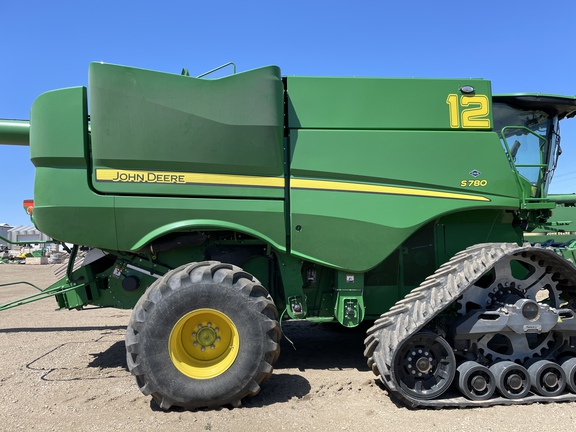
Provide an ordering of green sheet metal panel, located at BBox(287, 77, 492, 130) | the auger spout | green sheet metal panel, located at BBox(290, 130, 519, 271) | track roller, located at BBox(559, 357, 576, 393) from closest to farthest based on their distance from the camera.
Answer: track roller, located at BBox(559, 357, 576, 393), green sheet metal panel, located at BBox(290, 130, 519, 271), green sheet metal panel, located at BBox(287, 77, 492, 130), the auger spout

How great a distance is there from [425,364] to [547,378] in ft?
3.77

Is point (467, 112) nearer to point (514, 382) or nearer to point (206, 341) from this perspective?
point (514, 382)

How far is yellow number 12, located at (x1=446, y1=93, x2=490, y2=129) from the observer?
4441 millimetres

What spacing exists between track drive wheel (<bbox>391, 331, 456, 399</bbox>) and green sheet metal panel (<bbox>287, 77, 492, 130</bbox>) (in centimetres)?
222

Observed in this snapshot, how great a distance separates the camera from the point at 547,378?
3.74 m

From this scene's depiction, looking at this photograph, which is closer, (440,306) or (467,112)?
(440,306)

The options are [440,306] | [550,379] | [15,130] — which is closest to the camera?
[440,306]

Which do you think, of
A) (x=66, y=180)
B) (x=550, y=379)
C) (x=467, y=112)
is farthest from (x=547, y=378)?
(x=66, y=180)

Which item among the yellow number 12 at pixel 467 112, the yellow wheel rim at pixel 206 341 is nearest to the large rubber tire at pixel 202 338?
the yellow wheel rim at pixel 206 341

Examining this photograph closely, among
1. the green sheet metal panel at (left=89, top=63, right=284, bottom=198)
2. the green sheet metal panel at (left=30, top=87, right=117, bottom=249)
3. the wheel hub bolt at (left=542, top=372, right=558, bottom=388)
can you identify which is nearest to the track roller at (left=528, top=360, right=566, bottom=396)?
the wheel hub bolt at (left=542, top=372, right=558, bottom=388)

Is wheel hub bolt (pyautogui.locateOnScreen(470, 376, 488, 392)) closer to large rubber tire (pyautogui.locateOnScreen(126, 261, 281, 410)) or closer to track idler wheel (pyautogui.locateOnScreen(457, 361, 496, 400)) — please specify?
track idler wheel (pyautogui.locateOnScreen(457, 361, 496, 400))

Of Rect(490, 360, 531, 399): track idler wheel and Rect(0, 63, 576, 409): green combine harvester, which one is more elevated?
Rect(0, 63, 576, 409): green combine harvester

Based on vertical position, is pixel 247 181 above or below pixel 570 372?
above

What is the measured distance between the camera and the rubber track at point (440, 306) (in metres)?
3.60
